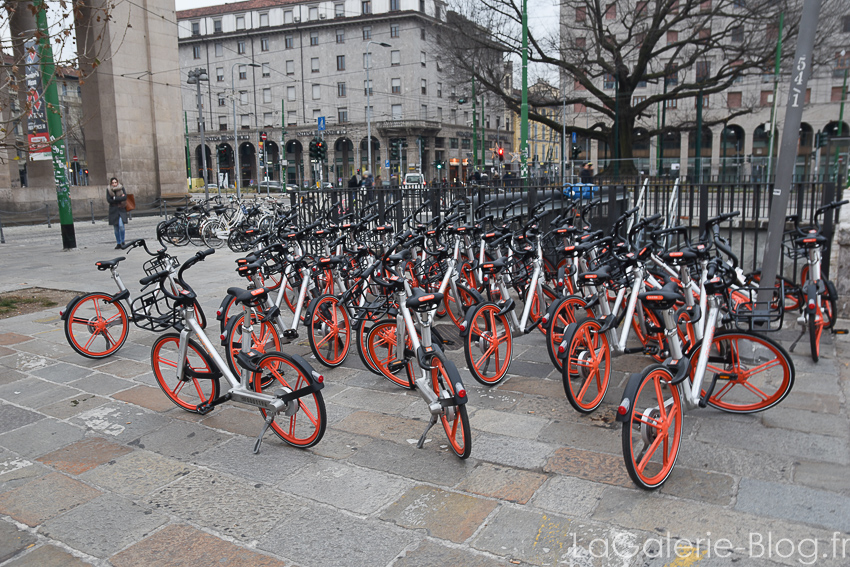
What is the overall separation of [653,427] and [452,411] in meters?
1.07

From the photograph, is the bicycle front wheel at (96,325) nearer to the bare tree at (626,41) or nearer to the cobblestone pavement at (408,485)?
the cobblestone pavement at (408,485)

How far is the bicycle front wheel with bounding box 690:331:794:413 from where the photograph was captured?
3.93 m

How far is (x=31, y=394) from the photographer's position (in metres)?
5.08

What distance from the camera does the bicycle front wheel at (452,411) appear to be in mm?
3627

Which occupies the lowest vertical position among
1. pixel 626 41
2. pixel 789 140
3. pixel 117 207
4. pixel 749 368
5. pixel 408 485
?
pixel 408 485

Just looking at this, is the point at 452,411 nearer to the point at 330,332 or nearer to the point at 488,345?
the point at 488,345

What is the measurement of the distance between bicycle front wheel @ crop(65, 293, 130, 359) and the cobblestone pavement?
784 mm

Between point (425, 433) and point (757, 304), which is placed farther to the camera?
point (757, 304)

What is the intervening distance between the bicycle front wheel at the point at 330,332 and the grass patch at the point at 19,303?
465cm

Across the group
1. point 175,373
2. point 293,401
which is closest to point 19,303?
point 175,373

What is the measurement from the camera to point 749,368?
13.1 feet

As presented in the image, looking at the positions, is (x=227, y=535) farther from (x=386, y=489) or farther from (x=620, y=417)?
(x=620, y=417)

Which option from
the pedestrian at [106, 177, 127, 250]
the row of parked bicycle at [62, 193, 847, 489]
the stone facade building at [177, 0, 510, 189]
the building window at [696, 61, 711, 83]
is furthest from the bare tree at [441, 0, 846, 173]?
the stone facade building at [177, 0, 510, 189]

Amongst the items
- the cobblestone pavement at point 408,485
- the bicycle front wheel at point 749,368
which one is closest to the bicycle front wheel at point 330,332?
the cobblestone pavement at point 408,485
